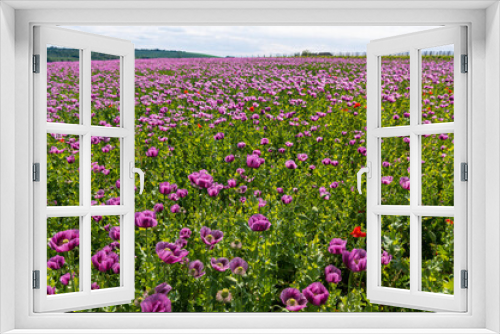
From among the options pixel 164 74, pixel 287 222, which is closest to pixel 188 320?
pixel 287 222

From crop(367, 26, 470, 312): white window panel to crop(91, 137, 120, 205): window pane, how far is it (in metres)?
1.55

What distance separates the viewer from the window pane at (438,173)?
9.00 feet

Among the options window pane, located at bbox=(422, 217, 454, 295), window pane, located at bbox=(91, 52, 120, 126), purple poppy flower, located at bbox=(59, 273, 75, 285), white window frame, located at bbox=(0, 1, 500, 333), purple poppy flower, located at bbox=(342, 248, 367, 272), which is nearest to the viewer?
white window frame, located at bbox=(0, 1, 500, 333)

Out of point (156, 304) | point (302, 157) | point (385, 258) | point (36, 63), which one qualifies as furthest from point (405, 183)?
point (36, 63)

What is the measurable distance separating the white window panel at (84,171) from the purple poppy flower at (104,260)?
17 cm

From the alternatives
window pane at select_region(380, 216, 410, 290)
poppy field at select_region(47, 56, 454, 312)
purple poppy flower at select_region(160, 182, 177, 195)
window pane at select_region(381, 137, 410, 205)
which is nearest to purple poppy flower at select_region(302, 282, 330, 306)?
poppy field at select_region(47, 56, 454, 312)

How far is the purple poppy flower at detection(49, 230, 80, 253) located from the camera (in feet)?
6.54

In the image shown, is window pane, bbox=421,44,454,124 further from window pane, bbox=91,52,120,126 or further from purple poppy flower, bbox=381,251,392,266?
window pane, bbox=91,52,120,126

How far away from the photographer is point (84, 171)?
1895mm

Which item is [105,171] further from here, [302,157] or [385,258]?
[385,258]
